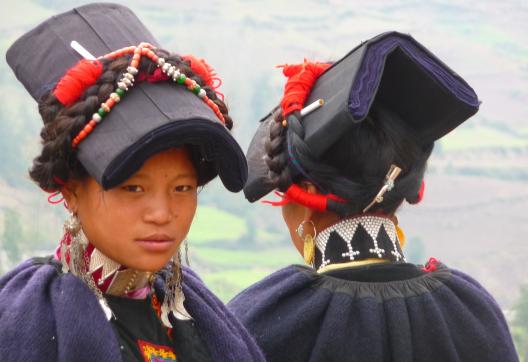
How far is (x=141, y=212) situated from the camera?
321 cm

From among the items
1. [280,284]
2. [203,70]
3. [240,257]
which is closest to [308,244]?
[280,284]

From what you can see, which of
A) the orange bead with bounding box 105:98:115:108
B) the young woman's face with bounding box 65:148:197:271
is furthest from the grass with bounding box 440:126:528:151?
the orange bead with bounding box 105:98:115:108

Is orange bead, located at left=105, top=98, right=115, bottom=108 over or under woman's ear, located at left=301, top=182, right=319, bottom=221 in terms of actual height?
over

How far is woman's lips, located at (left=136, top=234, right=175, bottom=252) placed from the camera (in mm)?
3230

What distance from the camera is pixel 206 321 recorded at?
141 inches

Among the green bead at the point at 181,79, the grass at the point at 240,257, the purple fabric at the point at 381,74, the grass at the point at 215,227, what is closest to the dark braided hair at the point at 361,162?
the purple fabric at the point at 381,74

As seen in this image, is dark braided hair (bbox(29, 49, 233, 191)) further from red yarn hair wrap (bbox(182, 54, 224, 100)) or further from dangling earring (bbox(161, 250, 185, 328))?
dangling earring (bbox(161, 250, 185, 328))

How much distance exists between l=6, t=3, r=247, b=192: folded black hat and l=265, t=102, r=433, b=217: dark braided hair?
0.64 metres

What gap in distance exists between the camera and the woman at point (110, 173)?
305cm

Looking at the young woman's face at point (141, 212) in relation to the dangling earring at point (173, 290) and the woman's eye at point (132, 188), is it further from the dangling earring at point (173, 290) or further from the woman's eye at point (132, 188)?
the dangling earring at point (173, 290)

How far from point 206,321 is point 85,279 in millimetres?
519

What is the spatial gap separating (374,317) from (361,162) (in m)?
0.56

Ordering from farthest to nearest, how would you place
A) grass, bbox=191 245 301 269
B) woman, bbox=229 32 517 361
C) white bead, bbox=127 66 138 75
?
1. grass, bbox=191 245 301 269
2. woman, bbox=229 32 517 361
3. white bead, bbox=127 66 138 75

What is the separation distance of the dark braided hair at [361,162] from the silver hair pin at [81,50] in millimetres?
1017
